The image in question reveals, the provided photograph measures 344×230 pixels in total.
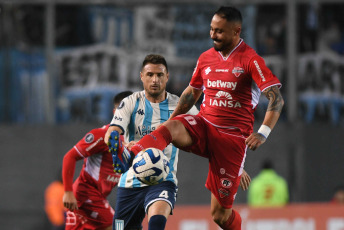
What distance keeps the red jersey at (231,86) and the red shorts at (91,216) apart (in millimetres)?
1800

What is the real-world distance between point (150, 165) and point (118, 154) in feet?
0.99

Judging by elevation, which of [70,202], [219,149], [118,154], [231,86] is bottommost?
[70,202]

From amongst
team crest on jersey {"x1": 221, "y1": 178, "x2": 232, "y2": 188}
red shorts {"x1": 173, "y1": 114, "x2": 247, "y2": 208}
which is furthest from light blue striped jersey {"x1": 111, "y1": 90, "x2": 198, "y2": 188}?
team crest on jersey {"x1": 221, "y1": 178, "x2": 232, "y2": 188}

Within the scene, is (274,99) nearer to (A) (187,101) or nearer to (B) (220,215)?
(A) (187,101)

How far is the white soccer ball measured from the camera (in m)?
6.66

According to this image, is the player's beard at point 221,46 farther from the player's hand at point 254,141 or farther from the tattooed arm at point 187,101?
the player's hand at point 254,141

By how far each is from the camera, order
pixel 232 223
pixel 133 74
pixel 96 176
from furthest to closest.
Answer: pixel 133 74
pixel 96 176
pixel 232 223

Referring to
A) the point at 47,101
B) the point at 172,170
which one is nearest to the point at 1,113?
the point at 47,101

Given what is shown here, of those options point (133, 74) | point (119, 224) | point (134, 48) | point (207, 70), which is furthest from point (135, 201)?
point (134, 48)

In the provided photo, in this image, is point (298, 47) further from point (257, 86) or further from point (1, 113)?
point (257, 86)

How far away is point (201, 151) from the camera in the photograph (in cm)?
748

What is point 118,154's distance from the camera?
6652 mm

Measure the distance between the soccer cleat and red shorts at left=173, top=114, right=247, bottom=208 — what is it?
856 mm

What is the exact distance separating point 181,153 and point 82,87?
266 cm
